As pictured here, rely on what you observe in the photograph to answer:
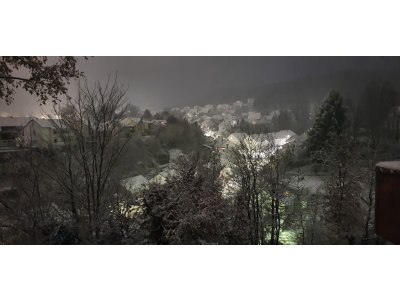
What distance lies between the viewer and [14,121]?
3273mm

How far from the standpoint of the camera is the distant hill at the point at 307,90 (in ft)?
10.5

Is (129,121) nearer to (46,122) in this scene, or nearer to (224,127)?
(46,122)

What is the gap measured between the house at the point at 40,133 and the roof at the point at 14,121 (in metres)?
0.05

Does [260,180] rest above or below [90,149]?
below

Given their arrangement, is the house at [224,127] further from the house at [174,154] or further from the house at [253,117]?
the house at [174,154]

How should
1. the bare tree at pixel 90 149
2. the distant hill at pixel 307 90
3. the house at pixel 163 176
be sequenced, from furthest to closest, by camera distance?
the house at pixel 163 176 < the bare tree at pixel 90 149 < the distant hill at pixel 307 90

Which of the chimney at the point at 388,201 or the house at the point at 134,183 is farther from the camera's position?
the house at the point at 134,183

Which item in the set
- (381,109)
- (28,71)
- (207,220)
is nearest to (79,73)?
(28,71)

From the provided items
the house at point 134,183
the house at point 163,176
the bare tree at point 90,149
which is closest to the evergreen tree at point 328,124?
the house at point 163,176

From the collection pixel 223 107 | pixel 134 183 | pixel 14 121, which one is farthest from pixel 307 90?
pixel 14 121

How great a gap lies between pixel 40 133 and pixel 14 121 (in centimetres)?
34

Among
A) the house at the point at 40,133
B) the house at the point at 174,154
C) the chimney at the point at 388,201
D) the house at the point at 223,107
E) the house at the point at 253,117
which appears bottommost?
the chimney at the point at 388,201

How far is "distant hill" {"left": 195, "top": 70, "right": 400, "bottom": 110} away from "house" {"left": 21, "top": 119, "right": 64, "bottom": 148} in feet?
6.66

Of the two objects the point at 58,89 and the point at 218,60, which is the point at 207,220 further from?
the point at 58,89
